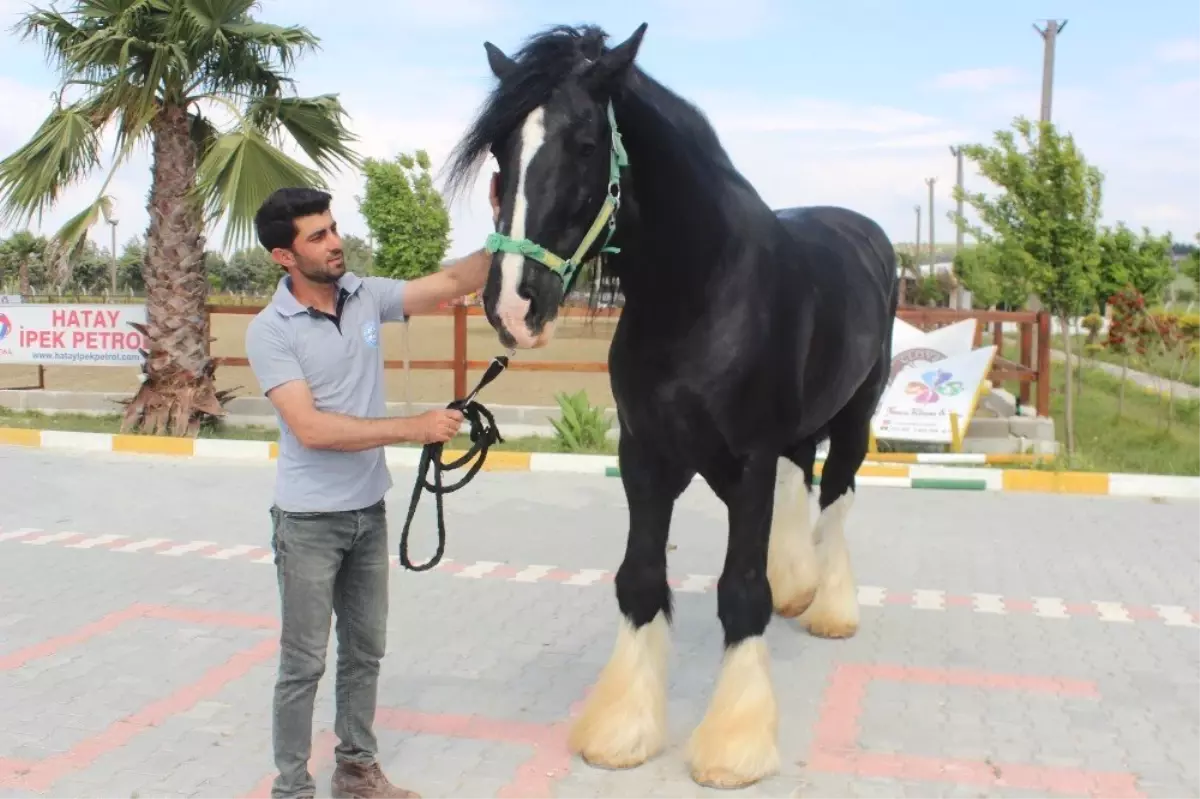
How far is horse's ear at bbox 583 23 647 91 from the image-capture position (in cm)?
263

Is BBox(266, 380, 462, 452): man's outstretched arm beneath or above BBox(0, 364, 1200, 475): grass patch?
above

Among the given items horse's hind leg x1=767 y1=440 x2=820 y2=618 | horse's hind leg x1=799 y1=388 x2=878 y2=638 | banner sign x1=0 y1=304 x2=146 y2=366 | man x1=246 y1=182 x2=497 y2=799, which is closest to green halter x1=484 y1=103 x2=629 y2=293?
man x1=246 y1=182 x2=497 y2=799

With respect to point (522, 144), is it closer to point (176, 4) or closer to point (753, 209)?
point (753, 209)

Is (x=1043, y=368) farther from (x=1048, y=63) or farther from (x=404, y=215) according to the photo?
(x=404, y=215)

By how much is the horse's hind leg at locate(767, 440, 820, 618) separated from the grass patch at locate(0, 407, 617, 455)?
451 centimetres

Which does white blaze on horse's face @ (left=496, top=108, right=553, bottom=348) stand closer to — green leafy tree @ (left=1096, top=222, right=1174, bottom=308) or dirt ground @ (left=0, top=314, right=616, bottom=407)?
dirt ground @ (left=0, top=314, right=616, bottom=407)

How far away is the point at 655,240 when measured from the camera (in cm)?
304

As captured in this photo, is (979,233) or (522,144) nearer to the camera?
(522,144)

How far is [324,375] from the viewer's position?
2.81m

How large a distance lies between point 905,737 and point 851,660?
78cm

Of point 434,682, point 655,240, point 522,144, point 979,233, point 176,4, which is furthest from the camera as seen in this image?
point 979,233

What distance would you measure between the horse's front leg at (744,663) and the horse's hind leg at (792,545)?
131 cm

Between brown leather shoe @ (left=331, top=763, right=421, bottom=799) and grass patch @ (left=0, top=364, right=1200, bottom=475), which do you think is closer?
brown leather shoe @ (left=331, top=763, right=421, bottom=799)

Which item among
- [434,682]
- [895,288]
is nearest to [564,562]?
[434,682]
